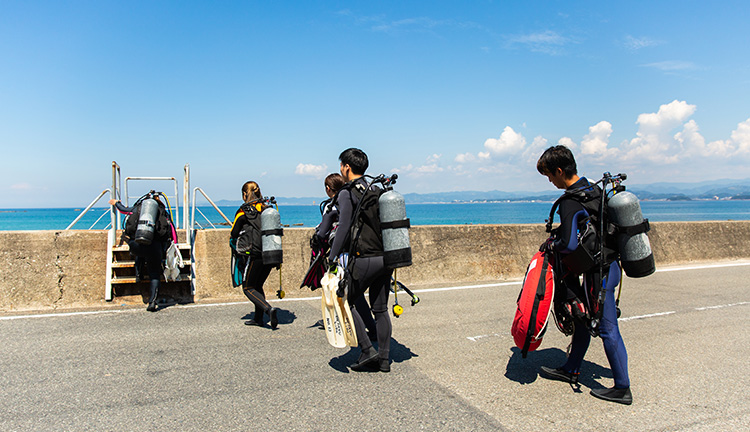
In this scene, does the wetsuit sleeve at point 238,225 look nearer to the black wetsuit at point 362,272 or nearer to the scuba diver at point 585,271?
the black wetsuit at point 362,272

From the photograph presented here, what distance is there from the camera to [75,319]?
259 inches

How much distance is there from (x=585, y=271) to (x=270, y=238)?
3.63 meters

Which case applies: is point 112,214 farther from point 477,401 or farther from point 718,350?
point 718,350

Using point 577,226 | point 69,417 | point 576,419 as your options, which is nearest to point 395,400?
point 576,419

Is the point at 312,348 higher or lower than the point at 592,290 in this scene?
lower

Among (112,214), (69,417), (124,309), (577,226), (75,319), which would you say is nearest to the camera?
(69,417)

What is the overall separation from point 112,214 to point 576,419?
7244 mm

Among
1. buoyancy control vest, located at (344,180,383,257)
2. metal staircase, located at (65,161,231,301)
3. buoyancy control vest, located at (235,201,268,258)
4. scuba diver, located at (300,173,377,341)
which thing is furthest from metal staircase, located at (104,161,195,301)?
buoyancy control vest, located at (344,180,383,257)

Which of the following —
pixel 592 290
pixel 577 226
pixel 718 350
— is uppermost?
pixel 577 226

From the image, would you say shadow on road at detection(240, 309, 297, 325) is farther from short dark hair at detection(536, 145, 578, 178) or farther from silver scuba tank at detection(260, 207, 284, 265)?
short dark hair at detection(536, 145, 578, 178)

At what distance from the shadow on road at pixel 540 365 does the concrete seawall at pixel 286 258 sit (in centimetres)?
426

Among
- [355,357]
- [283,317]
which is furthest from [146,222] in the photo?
[355,357]

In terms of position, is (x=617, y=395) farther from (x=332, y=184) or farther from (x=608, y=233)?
(x=332, y=184)

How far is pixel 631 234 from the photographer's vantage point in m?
3.78
